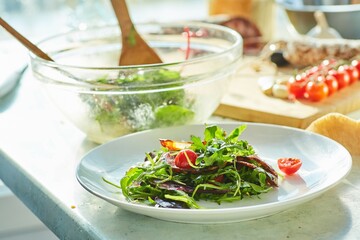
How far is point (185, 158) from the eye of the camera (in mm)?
1020

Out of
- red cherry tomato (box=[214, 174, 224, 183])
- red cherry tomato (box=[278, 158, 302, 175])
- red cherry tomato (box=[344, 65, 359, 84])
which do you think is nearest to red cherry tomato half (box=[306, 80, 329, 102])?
red cherry tomato (box=[344, 65, 359, 84])

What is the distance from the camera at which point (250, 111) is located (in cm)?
152

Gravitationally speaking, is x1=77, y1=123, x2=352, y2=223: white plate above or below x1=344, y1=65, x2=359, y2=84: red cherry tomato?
above

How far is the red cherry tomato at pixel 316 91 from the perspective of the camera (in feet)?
5.12

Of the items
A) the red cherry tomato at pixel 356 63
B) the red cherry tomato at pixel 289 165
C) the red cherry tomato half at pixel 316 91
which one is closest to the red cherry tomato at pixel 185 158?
the red cherry tomato at pixel 289 165

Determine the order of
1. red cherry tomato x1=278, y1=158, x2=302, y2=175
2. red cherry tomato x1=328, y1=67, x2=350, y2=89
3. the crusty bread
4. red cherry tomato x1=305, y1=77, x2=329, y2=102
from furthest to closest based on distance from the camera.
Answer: red cherry tomato x1=328, y1=67, x2=350, y2=89 < red cherry tomato x1=305, y1=77, x2=329, y2=102 < the crusty bread < red cherry tomato x1=278, y1=158, x2=302, y2=175

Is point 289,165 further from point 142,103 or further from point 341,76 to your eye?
point 341,76

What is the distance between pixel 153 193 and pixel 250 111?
0.56 m

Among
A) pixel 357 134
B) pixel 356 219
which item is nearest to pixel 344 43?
pixel 357 134

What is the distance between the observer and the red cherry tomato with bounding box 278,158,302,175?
1.07 meters

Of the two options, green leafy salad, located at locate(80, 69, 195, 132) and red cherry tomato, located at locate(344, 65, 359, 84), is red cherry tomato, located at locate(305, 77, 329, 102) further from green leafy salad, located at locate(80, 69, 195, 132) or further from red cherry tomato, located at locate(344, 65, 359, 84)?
green leafy salad, located at locate(80, 69, 195, 132)

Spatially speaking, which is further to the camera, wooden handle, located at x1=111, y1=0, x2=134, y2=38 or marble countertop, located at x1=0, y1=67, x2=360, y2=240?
wooden handle, located at x1=111, y1=0, x2=134, y2=38

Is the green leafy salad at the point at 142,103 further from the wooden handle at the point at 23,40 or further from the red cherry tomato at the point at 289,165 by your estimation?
the red cherry tomato at the point at 289,165

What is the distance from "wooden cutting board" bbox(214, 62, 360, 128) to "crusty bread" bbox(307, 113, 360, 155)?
209 mm
